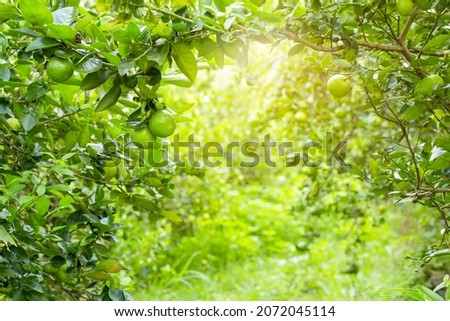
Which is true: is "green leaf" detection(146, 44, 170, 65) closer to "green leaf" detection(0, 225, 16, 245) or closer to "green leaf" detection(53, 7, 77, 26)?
"green leaf" detection(53, 7, 77, 26)

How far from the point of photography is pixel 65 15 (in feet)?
4.03

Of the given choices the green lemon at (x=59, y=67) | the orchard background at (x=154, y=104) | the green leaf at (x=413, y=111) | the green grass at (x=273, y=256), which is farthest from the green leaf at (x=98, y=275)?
the green grass at (x=273, y=256)

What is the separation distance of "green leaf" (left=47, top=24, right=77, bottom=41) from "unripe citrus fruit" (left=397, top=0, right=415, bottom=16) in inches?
24.4

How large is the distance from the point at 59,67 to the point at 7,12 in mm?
134

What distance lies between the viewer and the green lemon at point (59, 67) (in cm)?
124

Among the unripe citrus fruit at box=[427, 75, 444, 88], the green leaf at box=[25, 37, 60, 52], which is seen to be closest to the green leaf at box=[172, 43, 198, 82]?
the green leaf at box=[25, 37, 60, 52]

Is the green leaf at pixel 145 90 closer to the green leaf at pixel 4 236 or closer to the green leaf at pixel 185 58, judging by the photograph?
the green leaf at pixel 185 58

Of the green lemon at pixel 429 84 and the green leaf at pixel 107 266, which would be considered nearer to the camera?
the green lemon at pixel 429 84

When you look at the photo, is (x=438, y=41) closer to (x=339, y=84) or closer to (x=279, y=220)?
(x=339, y=84)

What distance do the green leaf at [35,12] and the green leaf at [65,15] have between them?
0.09ft

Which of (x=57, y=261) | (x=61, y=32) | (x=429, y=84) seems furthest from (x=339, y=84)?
(x=57, y=261)


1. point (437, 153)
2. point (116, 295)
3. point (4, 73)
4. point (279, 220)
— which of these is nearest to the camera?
point (4, 73)
